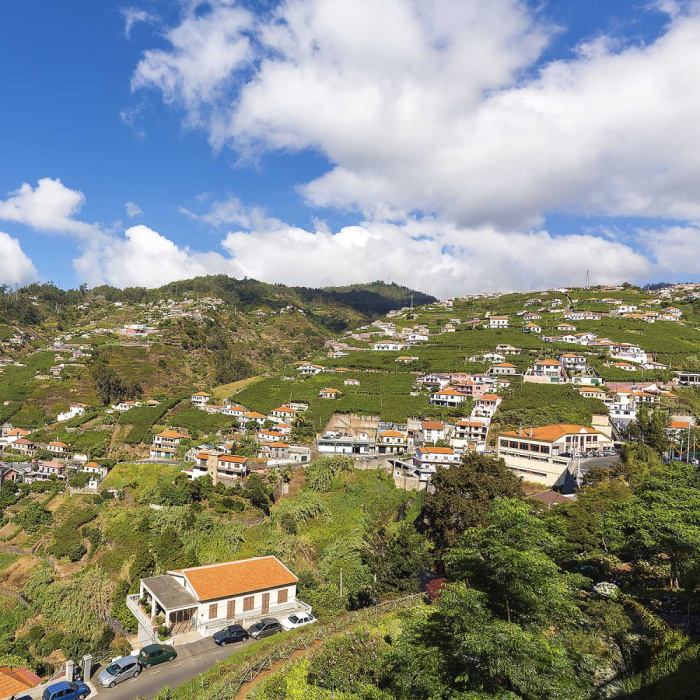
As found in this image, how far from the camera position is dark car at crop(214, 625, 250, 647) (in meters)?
18.4

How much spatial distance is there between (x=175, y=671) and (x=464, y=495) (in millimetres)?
15290

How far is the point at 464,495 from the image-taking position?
2428 centimetres

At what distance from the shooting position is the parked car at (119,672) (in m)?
15.2

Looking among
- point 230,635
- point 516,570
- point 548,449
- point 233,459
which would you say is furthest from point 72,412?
point 516,570

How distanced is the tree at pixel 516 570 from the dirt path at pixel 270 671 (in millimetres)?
5982

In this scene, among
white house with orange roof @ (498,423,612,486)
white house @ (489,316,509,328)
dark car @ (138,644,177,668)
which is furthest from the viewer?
white house @ (489,316,509,328)

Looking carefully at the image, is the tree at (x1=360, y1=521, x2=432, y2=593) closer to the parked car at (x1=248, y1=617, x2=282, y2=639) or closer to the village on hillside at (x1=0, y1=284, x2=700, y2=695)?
the village on hillside at (x1=0, y1=284, x2=700, y2=695)

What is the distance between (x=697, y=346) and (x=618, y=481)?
169ft

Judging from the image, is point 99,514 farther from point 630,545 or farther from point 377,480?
point 630,545

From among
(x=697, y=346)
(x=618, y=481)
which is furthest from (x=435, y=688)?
(x=697, y=346)

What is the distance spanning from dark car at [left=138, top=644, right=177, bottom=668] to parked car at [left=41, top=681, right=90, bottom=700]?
6.47ft

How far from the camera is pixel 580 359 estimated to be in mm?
A: 58750

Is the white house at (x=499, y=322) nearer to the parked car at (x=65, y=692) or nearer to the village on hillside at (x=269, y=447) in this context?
the village on hillside at (x=269, y=447)

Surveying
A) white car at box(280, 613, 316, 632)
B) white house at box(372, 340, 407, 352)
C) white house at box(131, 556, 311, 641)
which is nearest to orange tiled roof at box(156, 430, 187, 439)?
white house at box(131, 556, 311, 641)
